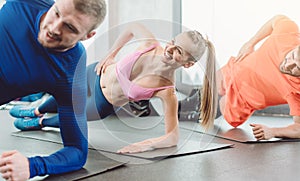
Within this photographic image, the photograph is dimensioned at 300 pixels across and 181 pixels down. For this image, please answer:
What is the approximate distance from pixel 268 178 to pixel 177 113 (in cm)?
31

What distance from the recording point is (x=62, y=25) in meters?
0.85

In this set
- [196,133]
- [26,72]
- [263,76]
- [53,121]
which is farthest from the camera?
[263,76]

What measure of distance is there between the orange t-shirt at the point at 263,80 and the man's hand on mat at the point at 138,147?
66 cm

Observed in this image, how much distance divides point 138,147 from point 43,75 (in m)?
0.40

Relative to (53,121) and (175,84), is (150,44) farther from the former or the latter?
(53,121)

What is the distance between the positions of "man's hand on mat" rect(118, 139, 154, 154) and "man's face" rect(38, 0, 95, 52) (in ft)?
1.29

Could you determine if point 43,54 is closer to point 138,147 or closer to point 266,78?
point 138,147

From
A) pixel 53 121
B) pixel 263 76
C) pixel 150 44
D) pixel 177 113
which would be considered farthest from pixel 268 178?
pixel 263 76

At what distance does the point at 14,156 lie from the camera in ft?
2.92

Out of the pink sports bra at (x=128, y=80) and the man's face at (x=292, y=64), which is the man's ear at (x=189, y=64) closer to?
the pink sports bra at (x=128, y=80)

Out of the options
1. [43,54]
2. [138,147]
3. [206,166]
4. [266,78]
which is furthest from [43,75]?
[266,78]

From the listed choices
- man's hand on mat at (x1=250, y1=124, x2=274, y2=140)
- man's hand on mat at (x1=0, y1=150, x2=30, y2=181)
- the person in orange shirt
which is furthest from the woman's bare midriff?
man's hand on mat at (x1=250, y1=124, x2=274, y2=140)

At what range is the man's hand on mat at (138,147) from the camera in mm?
1173

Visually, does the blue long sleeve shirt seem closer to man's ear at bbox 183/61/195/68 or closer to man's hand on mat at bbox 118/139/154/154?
man's hand on mat at bbox 118/139/154/154
